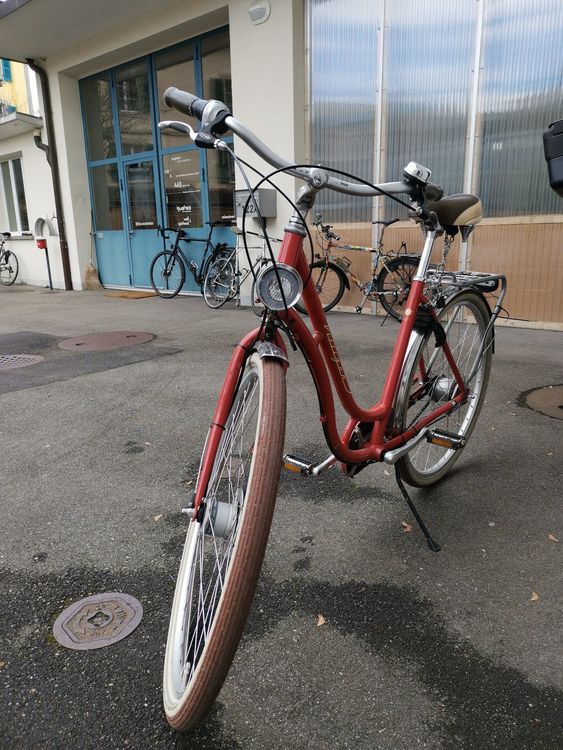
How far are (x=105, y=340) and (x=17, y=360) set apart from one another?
1035 mm

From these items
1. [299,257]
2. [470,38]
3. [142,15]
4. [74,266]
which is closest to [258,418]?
[299,257]

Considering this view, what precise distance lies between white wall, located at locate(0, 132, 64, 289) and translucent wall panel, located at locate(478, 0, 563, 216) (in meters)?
8.84

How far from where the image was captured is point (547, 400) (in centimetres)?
399

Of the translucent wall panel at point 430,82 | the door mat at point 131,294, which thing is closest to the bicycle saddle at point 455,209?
the translucent wall panel at point 430,82

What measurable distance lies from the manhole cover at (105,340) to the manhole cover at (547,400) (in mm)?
3952

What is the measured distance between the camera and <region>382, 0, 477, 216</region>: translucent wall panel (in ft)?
20.9

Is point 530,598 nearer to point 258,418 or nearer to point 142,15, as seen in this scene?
point 258,418

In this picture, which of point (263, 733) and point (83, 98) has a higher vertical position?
point (83, 98)

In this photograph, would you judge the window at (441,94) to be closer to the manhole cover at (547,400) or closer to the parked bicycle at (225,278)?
the parked bicycle at (225,278)

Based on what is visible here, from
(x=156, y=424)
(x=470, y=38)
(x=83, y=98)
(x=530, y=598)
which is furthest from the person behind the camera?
(x=83, y=98)

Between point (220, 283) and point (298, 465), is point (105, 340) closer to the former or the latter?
point (220, 283)

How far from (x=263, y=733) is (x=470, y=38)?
23.0 ft

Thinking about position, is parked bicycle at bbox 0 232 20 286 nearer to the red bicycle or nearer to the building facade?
the building facade

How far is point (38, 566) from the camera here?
7.24 feet
